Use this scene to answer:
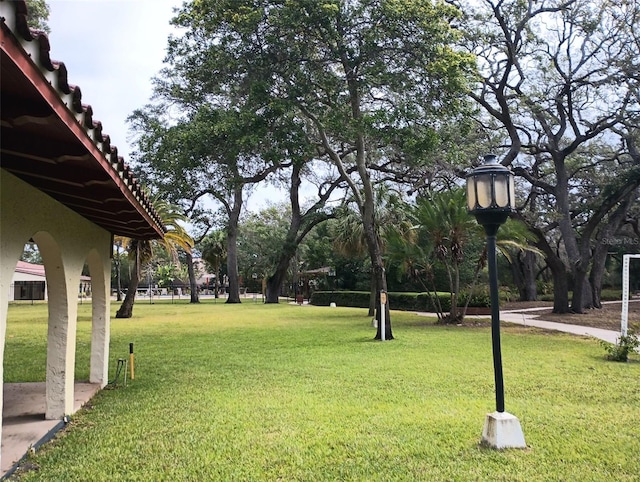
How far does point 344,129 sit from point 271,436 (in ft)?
31.4

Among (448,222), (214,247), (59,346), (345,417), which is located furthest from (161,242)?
(214,247)

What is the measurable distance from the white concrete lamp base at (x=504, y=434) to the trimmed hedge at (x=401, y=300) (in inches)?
725

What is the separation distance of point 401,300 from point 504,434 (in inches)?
1032

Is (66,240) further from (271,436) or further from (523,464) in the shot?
(523,464)

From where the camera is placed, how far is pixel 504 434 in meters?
5.07

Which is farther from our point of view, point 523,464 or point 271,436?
point 271,436

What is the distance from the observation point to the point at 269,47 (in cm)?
1386

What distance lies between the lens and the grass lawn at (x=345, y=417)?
4.62 meters

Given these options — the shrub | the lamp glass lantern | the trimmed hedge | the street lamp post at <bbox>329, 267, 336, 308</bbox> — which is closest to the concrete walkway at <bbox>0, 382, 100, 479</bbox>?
the lamp glass lantern

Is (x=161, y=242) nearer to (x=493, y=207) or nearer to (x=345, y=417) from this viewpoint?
(x=345, y=417)

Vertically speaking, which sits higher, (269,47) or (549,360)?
(269,47)

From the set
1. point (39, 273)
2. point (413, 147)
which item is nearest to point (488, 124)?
point (413, 147)

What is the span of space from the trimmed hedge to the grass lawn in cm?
1322

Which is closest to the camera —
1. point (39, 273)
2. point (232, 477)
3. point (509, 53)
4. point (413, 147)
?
point (232, 477)
